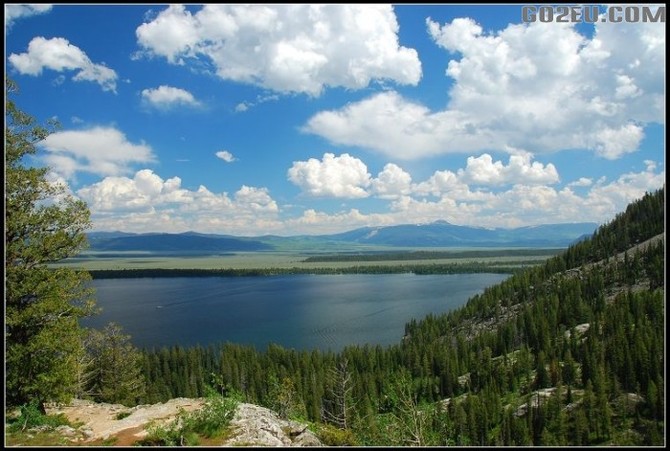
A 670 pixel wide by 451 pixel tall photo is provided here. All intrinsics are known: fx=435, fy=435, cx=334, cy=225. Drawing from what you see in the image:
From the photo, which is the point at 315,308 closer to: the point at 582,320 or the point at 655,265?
the point at 582,320

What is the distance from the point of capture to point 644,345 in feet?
274

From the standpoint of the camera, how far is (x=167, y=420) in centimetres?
1786

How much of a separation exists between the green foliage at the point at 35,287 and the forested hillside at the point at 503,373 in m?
19.9

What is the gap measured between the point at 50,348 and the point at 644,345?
97973 millimetres

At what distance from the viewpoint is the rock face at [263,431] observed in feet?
50.5

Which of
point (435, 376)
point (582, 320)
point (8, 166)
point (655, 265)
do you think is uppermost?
point (8, 166)

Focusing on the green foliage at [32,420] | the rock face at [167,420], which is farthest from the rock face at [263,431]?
the green foliage at [32,420]

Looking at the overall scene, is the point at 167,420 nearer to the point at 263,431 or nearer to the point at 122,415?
the point at 122,415

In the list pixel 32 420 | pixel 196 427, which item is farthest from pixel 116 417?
pixel 196 427

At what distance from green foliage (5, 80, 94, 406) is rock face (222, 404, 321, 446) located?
8.86 meters

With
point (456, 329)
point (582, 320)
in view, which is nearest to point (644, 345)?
point (582, 320)

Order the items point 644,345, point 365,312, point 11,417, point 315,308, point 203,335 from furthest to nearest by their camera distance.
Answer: point 315,308 < point 365,312 < point 203,335 < point 644,345 < point 11,417

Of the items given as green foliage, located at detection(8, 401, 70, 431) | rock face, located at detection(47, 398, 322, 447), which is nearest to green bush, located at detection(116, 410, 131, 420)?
rock face, located at detection(47, 398, 322, 447)

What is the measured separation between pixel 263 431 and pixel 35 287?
12.4 m
